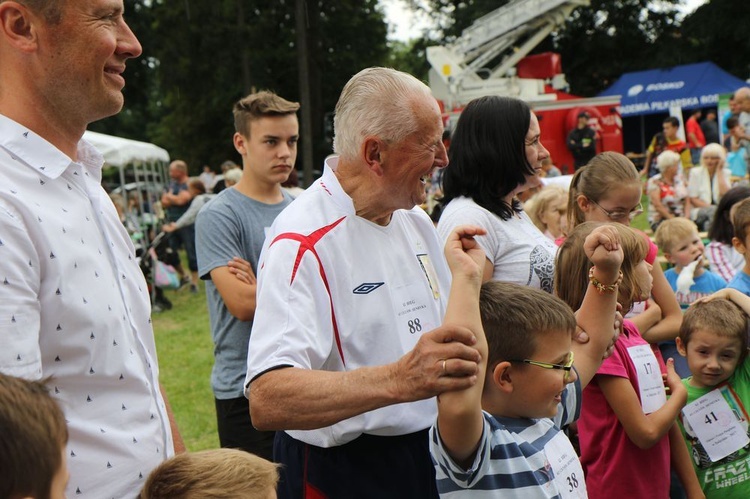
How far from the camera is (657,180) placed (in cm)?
1094

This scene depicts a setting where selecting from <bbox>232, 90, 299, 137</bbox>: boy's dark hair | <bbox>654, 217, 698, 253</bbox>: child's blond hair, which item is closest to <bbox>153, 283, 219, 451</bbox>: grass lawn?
<bbox>232, 90, 299, 137</bbox>: boy's dark hair

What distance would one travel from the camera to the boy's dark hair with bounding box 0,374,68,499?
3.95ft

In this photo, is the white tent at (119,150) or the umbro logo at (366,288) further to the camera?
the white tent at (119,150)

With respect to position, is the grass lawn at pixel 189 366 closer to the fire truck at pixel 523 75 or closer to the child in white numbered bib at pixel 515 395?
the child in white numbered bib at pixel 515 395

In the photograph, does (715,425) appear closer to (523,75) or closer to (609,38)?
(523,75)

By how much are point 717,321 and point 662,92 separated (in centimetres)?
2686

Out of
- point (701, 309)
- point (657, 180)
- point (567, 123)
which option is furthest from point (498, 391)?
point (567, 123)

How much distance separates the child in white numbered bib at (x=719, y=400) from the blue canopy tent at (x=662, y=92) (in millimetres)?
22736

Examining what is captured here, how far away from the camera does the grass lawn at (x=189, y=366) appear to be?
655cm

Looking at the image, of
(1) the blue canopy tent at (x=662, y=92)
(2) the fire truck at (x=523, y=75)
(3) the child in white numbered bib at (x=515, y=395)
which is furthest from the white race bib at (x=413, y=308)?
(1) the blue canopy tent at (x=662, y=92)

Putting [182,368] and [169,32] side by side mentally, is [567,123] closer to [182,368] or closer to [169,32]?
[182,368]

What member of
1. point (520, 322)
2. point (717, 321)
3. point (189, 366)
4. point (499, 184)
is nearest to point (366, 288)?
point (520, 322)

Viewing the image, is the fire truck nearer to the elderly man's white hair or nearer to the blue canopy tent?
the blue canopy tent

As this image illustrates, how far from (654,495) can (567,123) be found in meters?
17.5
